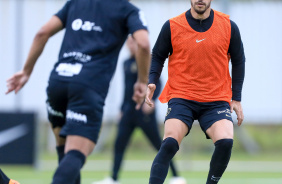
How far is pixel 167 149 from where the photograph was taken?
18.7ft

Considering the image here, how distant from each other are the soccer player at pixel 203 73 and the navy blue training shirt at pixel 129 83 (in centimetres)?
338

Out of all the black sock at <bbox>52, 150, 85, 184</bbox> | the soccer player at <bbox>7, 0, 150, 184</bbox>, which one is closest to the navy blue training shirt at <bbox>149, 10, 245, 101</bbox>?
the soccer player at <bbox>7, 0, 150, 184</bbox>

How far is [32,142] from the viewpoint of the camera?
12.5m

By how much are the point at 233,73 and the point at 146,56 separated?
40.2 inches

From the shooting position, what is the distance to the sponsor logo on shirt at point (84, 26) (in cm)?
557

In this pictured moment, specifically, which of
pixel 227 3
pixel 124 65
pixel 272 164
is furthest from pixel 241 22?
pixel 124 65

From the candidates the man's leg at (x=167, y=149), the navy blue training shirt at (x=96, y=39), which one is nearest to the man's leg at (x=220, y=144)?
the man's leg at (x=167, y=149)

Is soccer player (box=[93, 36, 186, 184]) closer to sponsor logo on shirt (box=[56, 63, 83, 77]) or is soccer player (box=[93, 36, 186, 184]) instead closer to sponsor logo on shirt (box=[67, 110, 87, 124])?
sponsor logo on shirt (box=[56, 63, 83, 77])

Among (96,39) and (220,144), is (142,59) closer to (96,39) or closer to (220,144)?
→ (96,39)

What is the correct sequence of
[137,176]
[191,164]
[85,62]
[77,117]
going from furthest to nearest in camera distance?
[191,164] < [137,176] < [85,62] < [77,117]

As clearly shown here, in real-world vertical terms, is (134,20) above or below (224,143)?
above

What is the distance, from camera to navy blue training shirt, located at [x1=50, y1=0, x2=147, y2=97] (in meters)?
5.49

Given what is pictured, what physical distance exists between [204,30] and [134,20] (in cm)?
78

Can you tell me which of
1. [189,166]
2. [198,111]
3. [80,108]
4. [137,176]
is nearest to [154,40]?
[189,166]
